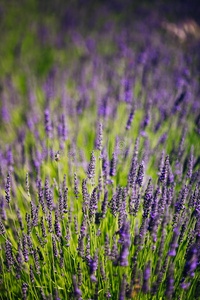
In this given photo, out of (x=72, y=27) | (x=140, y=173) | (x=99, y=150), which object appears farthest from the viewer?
(x=72, y=27)

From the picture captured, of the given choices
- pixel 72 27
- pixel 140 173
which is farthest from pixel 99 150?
pixel 72 27

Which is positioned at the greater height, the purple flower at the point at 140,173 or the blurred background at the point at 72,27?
the blurred background at the point at 72,27

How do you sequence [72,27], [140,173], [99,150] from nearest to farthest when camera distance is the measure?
[140,173] < [99,150] < [72,27]

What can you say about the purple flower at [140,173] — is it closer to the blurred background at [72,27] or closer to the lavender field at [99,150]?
the lavender field at [99,150]

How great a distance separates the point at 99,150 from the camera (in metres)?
1.95

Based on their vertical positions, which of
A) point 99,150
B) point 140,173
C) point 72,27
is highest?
point 72,27

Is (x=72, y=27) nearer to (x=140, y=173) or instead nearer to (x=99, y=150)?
(x=99, y=150)

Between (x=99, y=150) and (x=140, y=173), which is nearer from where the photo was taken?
(x=140, y=173)

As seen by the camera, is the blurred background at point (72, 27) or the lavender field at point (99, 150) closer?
the lavender field at point (99, 150)

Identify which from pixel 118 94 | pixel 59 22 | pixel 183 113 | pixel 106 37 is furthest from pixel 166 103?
pixel 59 22

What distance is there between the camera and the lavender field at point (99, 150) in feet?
4.90

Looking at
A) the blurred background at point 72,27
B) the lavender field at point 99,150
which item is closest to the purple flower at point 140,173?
the lavender field at point 99,150

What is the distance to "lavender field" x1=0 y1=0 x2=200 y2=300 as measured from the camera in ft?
4.90

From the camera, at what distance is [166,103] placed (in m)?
3.59
